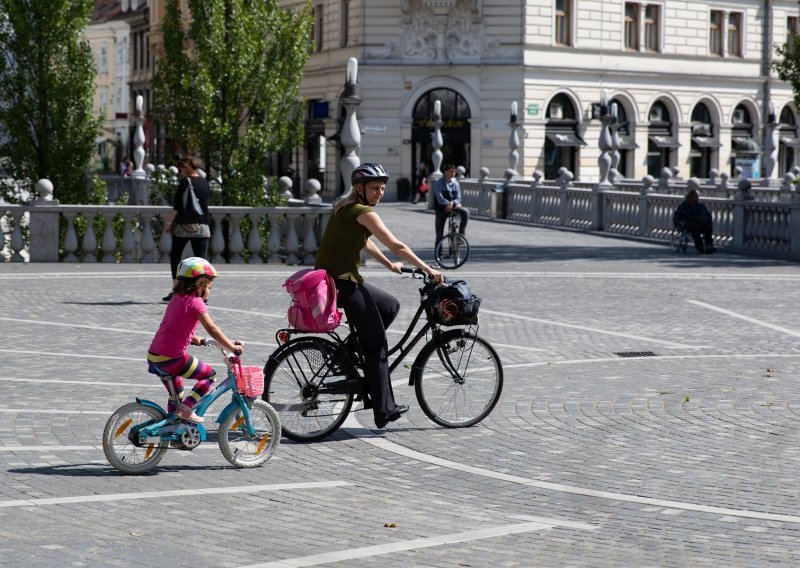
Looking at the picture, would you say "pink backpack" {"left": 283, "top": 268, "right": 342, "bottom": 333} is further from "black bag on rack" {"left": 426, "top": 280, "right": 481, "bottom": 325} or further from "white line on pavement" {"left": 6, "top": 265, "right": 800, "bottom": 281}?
"white line on pavement" {"left": 6, "top": 265, "right": 800, "bottom": 281}

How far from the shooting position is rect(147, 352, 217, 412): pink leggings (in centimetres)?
853

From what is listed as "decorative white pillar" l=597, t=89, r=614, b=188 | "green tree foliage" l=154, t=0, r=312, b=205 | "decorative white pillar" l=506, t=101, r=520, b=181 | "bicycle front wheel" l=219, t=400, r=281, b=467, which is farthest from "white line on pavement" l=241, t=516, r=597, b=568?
"decorative white pillar" l=506, t=101, r=520, b=181

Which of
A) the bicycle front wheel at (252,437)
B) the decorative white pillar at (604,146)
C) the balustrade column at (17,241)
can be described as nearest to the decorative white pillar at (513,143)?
the decorative white pillar at (604,146)

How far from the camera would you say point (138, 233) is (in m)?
24.1

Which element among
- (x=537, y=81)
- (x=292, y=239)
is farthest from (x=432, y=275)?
(x=537, y=81)

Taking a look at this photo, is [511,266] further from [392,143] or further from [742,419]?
[392,143]

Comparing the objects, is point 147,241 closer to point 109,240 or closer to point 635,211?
point 109,240

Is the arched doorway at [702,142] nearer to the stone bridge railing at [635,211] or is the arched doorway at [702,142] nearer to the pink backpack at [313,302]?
the stone bridge railing at [635,211]

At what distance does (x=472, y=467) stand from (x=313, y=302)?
1.38 meters

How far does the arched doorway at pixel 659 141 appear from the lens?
62719 mm

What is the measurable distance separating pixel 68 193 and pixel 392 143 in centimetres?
3169

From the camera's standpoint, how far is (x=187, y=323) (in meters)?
8.52

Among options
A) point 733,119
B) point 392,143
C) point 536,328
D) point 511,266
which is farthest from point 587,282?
point 733,119

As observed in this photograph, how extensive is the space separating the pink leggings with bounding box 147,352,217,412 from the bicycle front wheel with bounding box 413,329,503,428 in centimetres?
178
